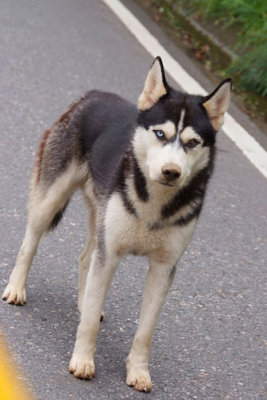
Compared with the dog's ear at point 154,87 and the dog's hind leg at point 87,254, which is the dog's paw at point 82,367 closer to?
the dog's hind leg at point 87,254

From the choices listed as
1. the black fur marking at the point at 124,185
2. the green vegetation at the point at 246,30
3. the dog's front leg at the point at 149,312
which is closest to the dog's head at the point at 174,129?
the black fur marking at the point at 124,185

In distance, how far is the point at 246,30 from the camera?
37.6ft

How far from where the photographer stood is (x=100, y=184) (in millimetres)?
5547

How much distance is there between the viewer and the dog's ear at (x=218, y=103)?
17.0ft

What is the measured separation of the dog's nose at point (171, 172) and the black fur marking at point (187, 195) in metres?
0.36

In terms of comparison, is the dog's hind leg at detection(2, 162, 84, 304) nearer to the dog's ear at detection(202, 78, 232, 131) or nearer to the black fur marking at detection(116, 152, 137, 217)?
the black fur marking at detection(116, 152, 137, 217)

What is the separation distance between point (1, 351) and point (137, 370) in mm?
656

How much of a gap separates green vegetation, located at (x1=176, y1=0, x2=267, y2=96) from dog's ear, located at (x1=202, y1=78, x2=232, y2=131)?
522cm

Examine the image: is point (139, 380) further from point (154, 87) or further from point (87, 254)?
point (154, 87)

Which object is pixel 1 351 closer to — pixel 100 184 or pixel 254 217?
pixel 100 184

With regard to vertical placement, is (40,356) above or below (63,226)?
above

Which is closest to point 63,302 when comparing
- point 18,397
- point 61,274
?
point 61,274

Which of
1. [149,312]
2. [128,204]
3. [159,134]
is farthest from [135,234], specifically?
[159,134]

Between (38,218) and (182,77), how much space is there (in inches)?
185
